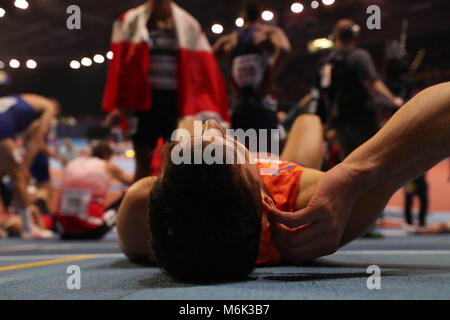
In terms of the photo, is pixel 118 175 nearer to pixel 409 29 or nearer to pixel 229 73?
pixel 229 73

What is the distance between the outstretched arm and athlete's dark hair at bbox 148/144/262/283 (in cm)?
8

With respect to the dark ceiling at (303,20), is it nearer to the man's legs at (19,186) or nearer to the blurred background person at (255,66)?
the man's legs at (19,186)

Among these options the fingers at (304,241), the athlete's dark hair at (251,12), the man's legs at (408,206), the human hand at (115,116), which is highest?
the athlete's dark hair at (251,12)

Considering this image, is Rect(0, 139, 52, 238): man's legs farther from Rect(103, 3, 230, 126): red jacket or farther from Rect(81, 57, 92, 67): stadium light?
Rect(81, 57, 92, 67): stadium light

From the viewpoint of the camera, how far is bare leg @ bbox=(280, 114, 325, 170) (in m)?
1.52

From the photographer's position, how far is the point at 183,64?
7.09ft

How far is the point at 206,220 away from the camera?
2.67ft

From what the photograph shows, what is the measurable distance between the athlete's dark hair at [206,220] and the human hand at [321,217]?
0.07 meters

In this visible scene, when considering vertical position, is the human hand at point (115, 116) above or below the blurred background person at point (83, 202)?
above

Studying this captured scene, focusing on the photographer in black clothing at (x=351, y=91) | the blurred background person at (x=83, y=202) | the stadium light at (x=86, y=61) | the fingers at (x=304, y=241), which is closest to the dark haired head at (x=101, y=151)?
the blurred background person at (x=83, y=202)

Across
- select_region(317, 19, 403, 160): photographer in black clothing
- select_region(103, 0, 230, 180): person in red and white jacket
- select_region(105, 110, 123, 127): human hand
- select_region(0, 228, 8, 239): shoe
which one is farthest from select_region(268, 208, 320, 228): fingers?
select_region(0, 228, 8, 239): shoe

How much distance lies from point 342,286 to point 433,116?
418mm

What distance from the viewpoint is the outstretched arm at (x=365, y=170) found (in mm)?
871

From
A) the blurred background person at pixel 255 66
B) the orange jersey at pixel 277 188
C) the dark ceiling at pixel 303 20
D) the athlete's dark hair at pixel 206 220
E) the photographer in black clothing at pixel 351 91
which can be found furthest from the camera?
the dark ceiling at pixel 303 20
